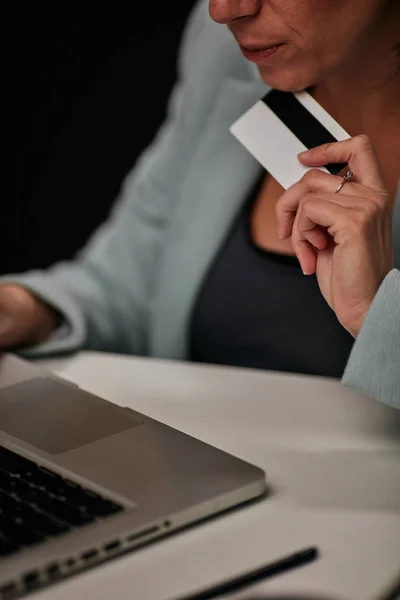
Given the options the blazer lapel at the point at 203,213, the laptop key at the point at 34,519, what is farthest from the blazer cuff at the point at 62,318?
the laptop key at the point at 34,519

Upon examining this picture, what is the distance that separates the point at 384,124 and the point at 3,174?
923mm

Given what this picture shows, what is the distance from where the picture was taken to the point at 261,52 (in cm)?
80

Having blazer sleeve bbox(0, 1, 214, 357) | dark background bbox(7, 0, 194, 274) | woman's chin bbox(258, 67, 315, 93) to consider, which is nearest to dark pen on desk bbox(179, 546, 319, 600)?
woman's chin bbox(258, 67, 315, 93)

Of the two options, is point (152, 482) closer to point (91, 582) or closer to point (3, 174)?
point (91, 582)

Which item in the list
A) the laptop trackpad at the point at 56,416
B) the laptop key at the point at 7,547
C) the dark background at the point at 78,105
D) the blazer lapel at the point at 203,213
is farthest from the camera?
the dark background at the point at 78,105

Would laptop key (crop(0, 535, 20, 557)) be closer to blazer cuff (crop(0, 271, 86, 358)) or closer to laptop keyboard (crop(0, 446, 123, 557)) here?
laptop keyboard (crop(0, 446, 123, 557))

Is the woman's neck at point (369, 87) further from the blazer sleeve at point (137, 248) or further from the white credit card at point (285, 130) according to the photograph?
the blazer sleeve at point (137, 248)

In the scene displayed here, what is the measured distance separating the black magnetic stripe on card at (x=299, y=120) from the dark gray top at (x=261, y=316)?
15cm

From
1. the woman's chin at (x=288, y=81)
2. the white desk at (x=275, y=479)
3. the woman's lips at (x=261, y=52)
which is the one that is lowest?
the white desk at (x=275, y=479)

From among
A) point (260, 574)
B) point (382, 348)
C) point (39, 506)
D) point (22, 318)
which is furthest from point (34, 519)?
point (22, 318)

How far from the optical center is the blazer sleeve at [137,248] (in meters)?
1.09

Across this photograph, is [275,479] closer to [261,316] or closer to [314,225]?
[314,225]

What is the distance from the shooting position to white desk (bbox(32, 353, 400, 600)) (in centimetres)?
51

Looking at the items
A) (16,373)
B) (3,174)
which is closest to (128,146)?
(3,174)
